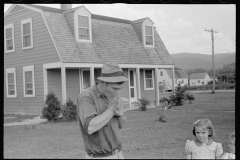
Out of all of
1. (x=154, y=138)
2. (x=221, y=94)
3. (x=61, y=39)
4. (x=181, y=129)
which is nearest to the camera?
(x=154, y=138)

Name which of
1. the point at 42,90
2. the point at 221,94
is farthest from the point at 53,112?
the point at 221,94

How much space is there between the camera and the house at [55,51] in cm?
1013

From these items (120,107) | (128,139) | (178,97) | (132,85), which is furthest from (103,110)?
(132,85)

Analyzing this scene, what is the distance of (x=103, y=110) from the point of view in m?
2.24

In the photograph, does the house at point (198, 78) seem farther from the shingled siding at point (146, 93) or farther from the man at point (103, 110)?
the man at point (103, 110)

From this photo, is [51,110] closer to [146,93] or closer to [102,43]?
[102,43]

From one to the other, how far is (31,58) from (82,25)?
89.0 inches

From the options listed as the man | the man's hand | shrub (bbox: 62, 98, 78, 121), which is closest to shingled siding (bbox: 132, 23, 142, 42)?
shrub (bbox: 62, 98, 78, 121)

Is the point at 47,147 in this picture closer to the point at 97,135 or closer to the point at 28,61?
the point at 97,135

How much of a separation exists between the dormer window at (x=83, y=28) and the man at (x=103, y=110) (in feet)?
29.4

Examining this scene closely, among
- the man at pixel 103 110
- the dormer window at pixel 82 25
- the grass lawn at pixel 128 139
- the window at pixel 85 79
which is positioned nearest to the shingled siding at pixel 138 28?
the dormer window at pixel 82 25

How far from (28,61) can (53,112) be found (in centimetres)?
299

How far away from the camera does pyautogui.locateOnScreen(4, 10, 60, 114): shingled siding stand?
10219 mm

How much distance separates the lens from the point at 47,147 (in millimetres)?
5523
